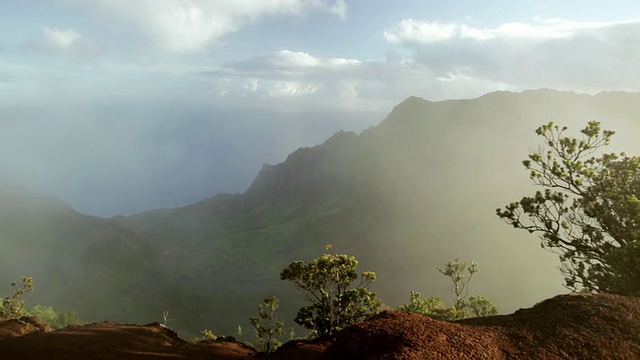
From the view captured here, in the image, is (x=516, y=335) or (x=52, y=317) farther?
(x=52, y=317)

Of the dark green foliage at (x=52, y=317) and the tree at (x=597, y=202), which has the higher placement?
the tree at (x=597, y=202)

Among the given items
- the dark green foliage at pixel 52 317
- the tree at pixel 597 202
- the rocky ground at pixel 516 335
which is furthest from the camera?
the dark green foliage at pixel 52 317

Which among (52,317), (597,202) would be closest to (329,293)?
(597,202)

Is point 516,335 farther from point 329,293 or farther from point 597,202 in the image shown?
point 329,293

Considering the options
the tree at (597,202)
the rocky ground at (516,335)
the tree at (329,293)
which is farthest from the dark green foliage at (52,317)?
the tree at (597,202)

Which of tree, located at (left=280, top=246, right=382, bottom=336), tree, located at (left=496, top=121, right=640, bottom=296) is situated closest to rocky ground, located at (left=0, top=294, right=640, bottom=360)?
tree, located at (left=496, top=121, right=640, bottom=296)

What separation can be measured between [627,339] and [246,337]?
193 meters

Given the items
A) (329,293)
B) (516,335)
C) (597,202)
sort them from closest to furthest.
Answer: (516,335), (597,202), (329,293)

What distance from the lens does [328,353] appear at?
728 inches

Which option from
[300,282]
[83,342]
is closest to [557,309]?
[300,282]

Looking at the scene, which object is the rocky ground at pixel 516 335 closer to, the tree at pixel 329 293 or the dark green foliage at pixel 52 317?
the tree at pixel 329 293

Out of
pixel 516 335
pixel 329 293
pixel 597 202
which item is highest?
pixel 597 202

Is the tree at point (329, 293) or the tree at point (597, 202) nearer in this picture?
the tree at point (597, 202)

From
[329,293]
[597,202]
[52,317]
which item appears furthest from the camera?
[52,317]
